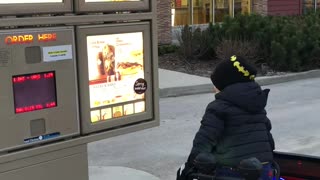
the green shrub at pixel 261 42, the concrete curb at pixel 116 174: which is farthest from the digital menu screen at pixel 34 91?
the green shrub at pixel 261 42

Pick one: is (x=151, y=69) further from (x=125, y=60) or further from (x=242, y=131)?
(x=242, y=131)

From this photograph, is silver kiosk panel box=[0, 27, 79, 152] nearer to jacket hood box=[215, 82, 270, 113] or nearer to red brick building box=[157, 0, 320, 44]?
jacket hood box=[215, 82, 270, 113]

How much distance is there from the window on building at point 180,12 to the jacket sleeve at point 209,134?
63.3ft

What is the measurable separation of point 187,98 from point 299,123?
3.28 metres

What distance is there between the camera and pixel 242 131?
3.40 metres

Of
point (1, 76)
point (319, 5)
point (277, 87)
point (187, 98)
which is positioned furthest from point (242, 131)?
point (319, 5)

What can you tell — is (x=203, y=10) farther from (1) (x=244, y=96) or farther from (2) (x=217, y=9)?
(1) (x=244, y=96)

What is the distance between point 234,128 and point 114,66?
101cm

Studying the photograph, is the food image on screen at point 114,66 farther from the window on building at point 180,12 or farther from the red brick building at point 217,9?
the window on building at point 180,12

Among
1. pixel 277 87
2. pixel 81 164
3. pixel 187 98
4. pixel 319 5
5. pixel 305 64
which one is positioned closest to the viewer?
pixel 81 164

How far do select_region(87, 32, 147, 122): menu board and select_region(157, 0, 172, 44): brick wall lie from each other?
15.2 m

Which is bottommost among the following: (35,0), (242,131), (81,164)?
(81,164)

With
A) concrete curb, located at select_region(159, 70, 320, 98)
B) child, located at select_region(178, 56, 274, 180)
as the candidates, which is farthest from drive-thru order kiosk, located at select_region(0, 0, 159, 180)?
concrete curb, located at select_region(159, 70, 320, 98)

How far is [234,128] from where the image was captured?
133 inches
